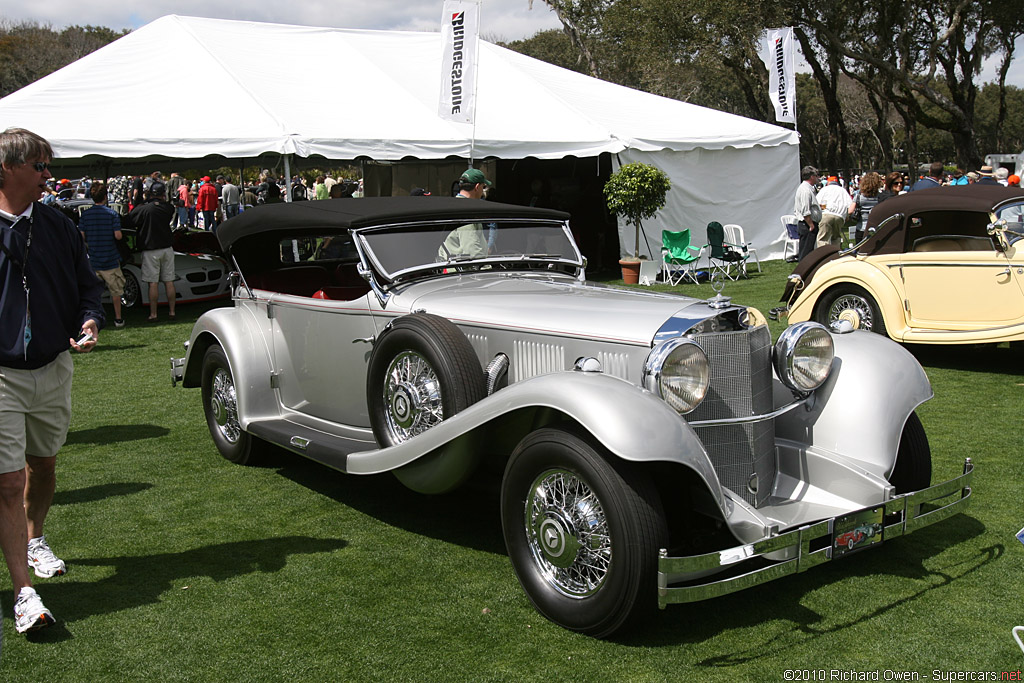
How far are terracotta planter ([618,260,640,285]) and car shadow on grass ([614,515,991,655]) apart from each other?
36.2 feet

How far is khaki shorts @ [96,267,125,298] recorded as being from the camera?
38.3ft

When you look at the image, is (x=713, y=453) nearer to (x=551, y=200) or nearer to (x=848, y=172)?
(x=551, y=200)

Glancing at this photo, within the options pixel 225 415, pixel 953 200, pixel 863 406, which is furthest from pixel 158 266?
pixel 863 406

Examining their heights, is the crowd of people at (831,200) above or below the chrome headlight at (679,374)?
above

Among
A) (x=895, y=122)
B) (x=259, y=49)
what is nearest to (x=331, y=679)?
(x=259, y=49)

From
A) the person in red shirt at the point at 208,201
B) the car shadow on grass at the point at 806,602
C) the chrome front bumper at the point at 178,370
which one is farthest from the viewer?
the person in red shirt at the point at 208,201

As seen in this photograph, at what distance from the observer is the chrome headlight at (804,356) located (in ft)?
12.9

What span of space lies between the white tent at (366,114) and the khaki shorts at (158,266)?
1382 mm

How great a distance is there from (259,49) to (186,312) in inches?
193

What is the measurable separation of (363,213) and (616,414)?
92.7 inches

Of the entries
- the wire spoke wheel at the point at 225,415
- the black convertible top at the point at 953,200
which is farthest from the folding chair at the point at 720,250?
the wire spoke wheel at the point at 225,415

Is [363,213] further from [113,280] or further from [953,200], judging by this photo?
[113,280]

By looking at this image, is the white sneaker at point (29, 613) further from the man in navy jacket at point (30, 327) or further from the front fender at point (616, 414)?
the front fender at point (616, 414)

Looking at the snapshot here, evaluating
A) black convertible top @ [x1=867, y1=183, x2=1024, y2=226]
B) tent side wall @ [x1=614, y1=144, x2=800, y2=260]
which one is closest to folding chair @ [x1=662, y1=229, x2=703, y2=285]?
tent side wall @ [x1=614, y1=144, x2=800, y2=260]
